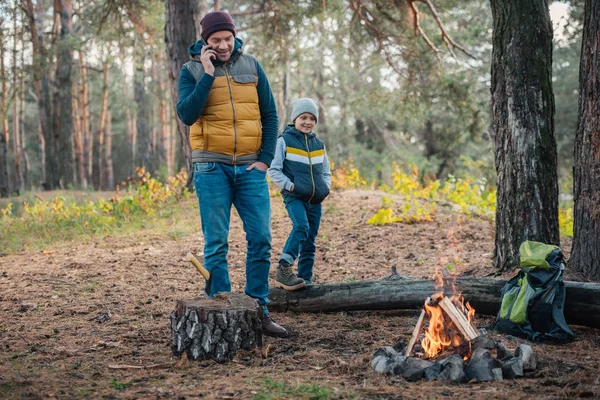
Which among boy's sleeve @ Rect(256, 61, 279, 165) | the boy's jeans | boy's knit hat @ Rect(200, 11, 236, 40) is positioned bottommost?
the boy's jeans

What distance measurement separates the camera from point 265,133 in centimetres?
467

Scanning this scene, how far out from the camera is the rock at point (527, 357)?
12.0ft

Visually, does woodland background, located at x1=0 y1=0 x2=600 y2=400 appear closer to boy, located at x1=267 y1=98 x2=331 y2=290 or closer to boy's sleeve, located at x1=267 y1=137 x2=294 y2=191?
boy, located at x1=267 y1=98 x2=331 y2=290

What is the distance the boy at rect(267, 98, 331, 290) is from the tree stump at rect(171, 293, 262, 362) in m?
1.43

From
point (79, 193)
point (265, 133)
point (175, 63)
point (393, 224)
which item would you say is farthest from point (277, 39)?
point (265, 133)

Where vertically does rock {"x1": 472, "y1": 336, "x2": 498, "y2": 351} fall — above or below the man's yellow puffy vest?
below

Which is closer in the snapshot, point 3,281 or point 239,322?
point 239,322

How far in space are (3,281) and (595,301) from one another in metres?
6.21

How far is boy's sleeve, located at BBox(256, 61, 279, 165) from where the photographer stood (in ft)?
15.1

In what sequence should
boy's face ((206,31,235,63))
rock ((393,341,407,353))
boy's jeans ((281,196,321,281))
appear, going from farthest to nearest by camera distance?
1. boy's jeans ((281,196,321,281))
2. boy's face ((206,31,235,63))
3. rock ((393,341,407,353))

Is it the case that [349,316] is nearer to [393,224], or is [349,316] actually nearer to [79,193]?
[393,224]

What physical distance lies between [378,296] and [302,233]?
3.07 feet

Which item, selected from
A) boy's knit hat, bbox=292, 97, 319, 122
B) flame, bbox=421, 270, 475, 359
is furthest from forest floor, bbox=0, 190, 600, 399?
boy's knit hat, bbox=292, 97, 319, 122

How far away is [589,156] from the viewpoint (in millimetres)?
5266
